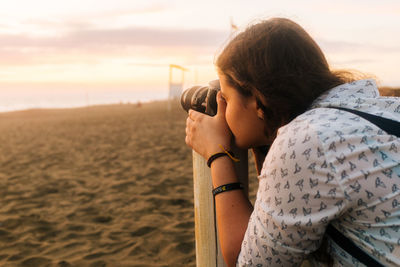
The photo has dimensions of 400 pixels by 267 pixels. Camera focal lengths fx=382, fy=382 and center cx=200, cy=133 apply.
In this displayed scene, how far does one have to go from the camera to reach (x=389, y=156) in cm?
97

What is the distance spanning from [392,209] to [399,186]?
2.4 inches

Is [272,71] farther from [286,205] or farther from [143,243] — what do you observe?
[143,243]

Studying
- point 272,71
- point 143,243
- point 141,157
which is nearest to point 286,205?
point 272,71

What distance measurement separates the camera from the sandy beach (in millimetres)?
3113

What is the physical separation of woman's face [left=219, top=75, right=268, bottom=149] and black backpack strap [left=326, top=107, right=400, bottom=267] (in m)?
0.26

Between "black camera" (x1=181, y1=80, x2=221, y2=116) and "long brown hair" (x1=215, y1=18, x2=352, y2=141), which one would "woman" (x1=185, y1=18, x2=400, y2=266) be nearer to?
"long brown hair" (x1=215, y1=18, x2=352, y2=141)

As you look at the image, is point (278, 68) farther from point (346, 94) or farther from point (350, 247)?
point (350, 247)

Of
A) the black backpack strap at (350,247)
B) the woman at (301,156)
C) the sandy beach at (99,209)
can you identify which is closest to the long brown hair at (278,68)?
the woman at (301,156)

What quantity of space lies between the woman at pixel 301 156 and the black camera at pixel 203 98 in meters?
0.17

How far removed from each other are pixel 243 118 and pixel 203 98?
12.0 inches

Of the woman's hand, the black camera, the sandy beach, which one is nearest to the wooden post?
the woman's hand

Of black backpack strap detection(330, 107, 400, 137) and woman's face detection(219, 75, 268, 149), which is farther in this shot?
woman's face detection(219, 75, 268, 149)

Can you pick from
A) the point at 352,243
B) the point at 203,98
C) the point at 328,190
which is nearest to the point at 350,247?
the point at 352,243

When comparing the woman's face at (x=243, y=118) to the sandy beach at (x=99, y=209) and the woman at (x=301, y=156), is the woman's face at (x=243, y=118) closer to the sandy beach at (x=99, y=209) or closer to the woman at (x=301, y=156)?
the woman at (x=301, y=156)
